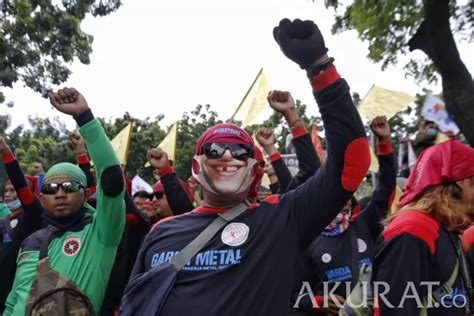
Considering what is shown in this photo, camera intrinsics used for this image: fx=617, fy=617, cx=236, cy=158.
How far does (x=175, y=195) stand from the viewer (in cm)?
427

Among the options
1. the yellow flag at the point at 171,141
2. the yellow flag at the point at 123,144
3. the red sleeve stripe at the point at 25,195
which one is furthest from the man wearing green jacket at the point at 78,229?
the yellow flag at the point at 171,141

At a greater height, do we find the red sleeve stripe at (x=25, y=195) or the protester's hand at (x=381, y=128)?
the red sleeve stripe at (x=25, y=195)

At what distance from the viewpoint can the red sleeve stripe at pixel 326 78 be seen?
239 centimetres

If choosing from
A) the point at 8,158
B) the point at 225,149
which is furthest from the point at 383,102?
the point at 225,149

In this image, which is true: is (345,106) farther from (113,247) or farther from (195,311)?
(113,247)

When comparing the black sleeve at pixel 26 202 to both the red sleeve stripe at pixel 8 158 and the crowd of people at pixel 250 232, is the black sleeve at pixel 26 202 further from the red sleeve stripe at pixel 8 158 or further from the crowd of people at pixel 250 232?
the crowd of people at pixel 250 232

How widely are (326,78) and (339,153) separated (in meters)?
0.30

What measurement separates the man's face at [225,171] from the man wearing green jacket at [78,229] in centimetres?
102

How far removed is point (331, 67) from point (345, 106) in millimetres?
161

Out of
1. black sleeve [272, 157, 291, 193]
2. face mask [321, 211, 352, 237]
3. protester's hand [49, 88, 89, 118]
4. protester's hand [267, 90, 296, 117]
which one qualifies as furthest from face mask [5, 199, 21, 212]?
protester's hand [267, 90, 296, 117]

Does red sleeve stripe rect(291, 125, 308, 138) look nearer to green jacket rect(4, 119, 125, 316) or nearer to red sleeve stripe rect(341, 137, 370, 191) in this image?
green jacket rect(4, 119, 125, 316)

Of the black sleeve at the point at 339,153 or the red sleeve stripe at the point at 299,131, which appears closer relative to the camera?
the black sleeve at the point at 339,153

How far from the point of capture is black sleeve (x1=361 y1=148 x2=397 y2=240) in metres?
4.42

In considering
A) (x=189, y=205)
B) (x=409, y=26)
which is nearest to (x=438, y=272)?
(x=189, y=205)
